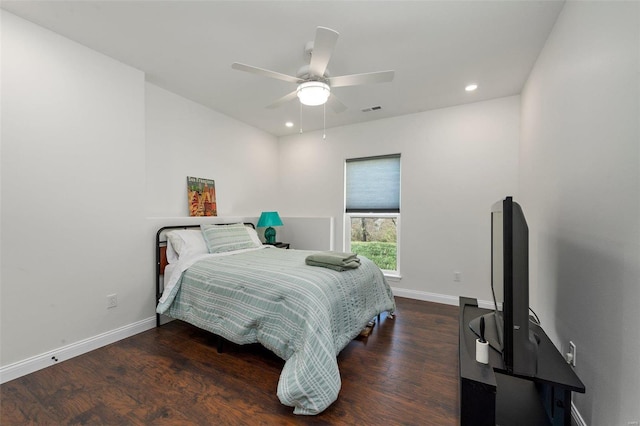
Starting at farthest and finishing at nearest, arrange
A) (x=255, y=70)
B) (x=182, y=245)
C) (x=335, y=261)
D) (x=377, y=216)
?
(x=377, y=216)
(x=182, y=245)
(x=335, y=261)
(x=255, y=70)

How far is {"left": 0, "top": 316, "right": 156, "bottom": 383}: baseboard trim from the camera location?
1.92 meters

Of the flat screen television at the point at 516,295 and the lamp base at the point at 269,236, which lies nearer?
the flat screen television at the point at 516,295

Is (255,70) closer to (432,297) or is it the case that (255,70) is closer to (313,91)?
(313,91)

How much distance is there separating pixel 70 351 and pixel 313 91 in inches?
117

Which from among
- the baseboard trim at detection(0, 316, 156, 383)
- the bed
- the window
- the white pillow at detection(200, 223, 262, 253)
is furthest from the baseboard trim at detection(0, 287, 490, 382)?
the window

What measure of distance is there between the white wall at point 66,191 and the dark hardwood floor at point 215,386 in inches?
14.7

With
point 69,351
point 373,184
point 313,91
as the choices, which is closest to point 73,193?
point 69,351

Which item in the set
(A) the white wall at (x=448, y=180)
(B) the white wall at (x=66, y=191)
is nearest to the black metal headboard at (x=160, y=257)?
(B) the white wall at (x=66, y=191)

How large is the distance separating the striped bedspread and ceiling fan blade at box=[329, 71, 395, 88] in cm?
158

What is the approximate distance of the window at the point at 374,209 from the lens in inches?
156

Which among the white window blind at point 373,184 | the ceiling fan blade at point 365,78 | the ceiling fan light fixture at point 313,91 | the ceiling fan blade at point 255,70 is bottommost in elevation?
the white window blind at point 373,184

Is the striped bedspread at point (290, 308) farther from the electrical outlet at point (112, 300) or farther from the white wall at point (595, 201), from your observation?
the white wall at point (595, 201)

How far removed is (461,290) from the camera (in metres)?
3.47

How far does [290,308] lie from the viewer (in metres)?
1.87
